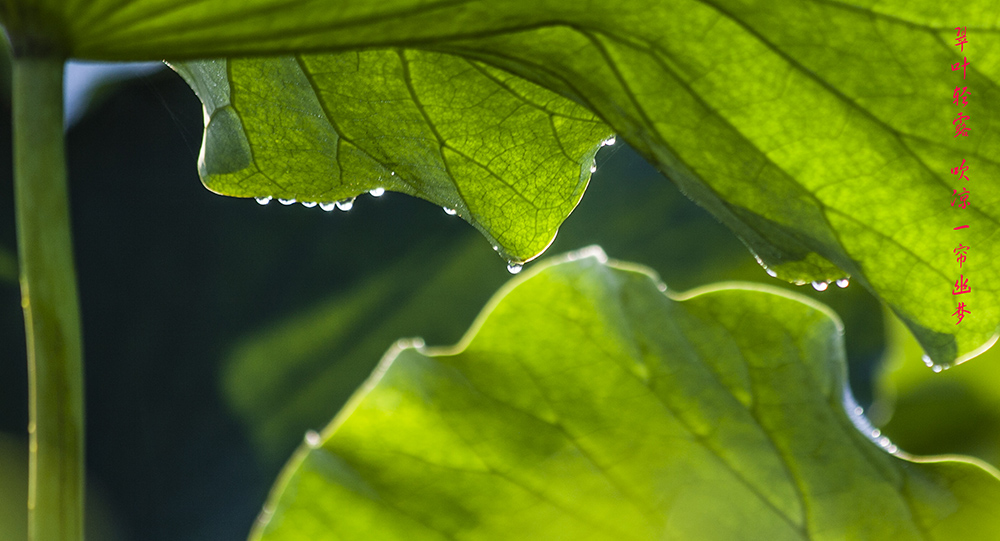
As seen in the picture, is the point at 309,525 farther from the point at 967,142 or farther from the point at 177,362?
the point at 177,362

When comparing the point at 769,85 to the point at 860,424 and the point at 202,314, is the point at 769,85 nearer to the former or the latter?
the point at 860,424

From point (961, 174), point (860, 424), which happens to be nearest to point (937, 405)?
point (860, 424)

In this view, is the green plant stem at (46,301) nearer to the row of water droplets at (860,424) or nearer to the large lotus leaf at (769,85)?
the large lotus leaf at (769,85)

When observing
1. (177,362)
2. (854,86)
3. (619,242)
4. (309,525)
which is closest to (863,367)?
(619,242)

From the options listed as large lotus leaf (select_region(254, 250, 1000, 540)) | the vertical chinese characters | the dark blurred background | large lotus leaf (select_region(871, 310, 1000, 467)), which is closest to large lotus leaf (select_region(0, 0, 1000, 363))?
the vertical chinese characters

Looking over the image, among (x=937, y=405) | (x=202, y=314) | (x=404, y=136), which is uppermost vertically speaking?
(x=404, y=136)
